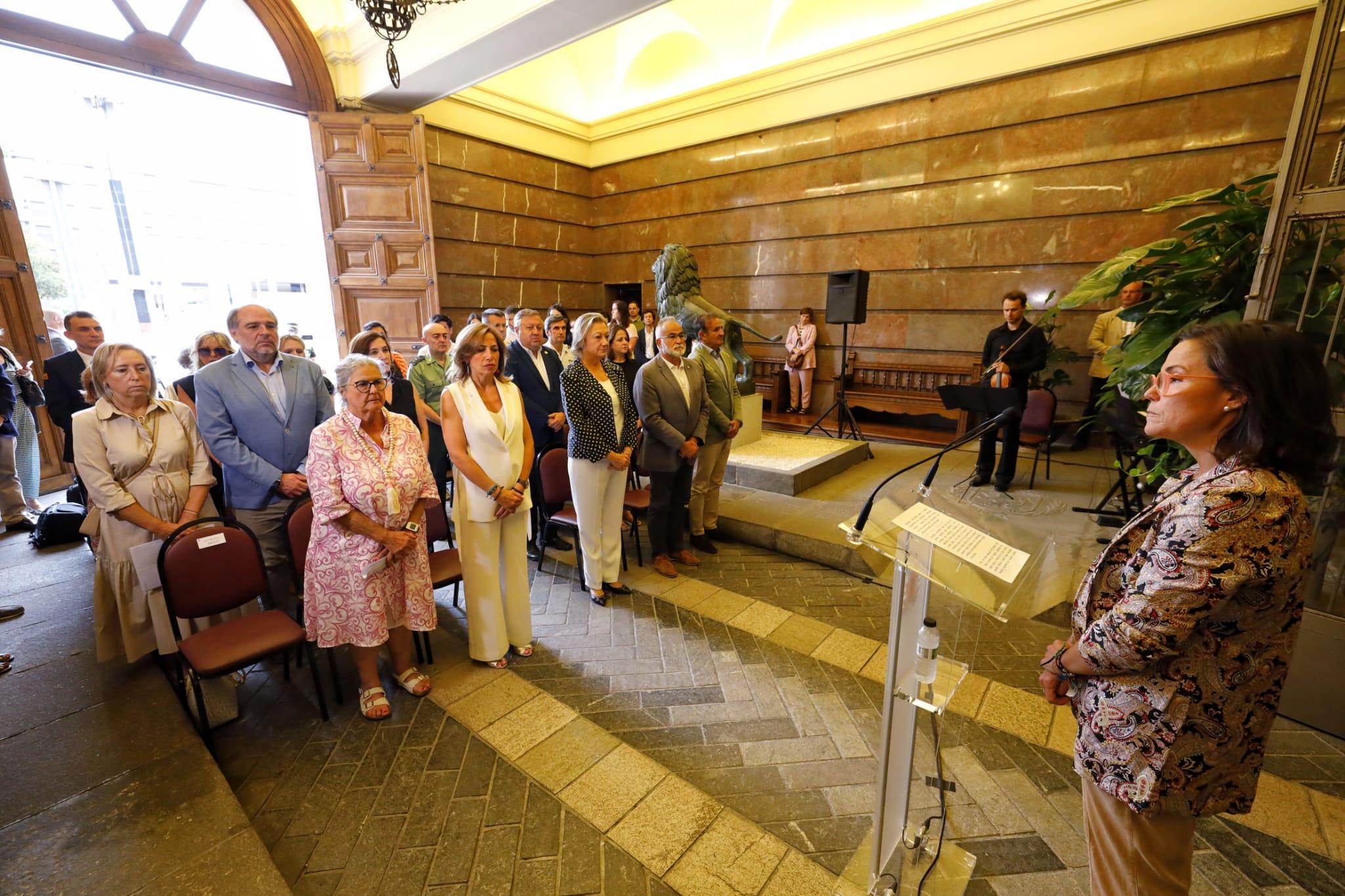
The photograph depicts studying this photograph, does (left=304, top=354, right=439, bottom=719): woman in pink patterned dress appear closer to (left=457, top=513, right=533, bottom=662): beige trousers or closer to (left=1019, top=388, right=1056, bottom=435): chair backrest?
(left=457, top=513, right=533, bottom=662): beige trousers

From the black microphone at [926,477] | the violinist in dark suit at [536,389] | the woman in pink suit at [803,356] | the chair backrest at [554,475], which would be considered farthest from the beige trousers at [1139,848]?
the woman in pink suit at [803,356]

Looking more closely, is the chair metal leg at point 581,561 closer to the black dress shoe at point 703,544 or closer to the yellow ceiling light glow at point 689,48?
the black dress shoe at point 703,544

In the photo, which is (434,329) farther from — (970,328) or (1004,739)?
(970,328)

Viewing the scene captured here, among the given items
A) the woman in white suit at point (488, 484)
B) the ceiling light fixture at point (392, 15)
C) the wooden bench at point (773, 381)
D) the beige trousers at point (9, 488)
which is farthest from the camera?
the wooden bench at point (773, 381)

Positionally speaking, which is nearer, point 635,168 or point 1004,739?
point 1004,739

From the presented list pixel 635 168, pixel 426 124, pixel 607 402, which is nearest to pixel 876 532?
pixel 607 402

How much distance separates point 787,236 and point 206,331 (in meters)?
7.13

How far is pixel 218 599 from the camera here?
92.6 inches

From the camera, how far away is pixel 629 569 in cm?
389

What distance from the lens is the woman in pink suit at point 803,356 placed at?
807 cm

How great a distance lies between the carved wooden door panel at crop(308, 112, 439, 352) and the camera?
607 cm

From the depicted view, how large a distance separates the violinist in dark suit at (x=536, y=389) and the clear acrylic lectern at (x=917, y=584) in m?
2.90

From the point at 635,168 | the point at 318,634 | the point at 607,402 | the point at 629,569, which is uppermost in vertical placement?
the point at 635,168

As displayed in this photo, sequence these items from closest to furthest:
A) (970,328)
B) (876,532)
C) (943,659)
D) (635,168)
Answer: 1. (876,532)
2. (943,659)
3. (970,328)
4. (635,168)
